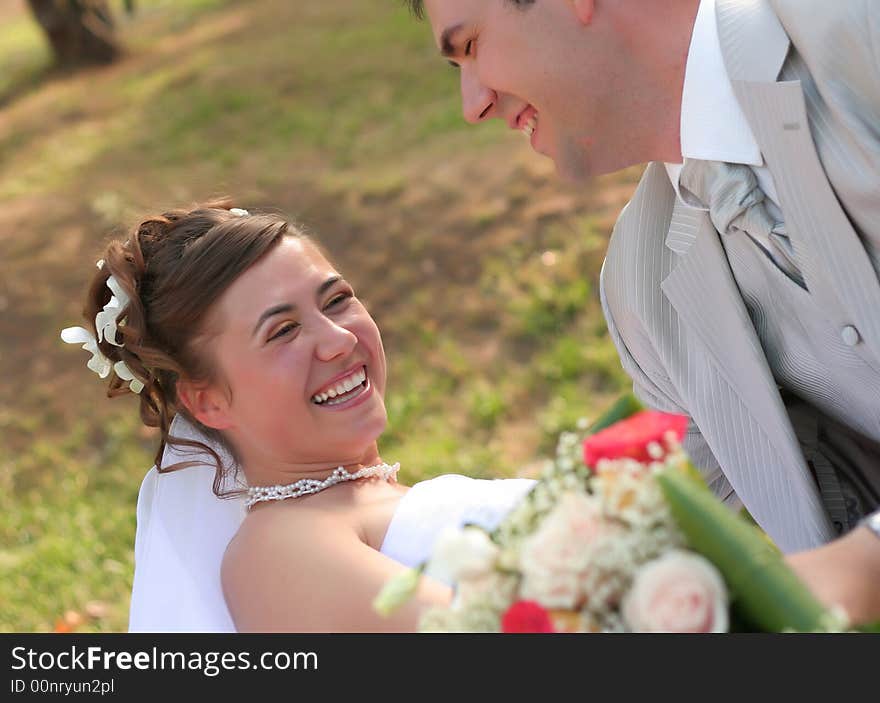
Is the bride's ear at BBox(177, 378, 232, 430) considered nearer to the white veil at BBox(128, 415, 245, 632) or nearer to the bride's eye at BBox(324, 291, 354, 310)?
the white veil at BBox(128, 415, 245, 632)

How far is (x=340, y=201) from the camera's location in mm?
9359

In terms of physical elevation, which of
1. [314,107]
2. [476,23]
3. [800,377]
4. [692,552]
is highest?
[476,23]

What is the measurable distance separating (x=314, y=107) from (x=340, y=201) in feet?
8.63

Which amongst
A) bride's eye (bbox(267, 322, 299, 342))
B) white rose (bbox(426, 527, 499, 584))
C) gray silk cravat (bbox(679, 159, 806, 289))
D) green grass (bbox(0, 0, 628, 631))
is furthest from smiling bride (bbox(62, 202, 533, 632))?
white rose (bbox(426, 527, 499, 584))

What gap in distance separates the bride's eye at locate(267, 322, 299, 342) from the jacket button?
147 cm

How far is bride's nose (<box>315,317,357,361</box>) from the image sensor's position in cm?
317

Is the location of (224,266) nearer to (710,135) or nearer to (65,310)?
(710,135)

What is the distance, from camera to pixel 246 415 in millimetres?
3246

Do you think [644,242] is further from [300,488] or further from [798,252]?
[300,488]

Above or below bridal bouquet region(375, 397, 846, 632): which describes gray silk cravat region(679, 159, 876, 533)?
below

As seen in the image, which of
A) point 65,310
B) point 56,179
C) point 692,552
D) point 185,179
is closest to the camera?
point 692,552

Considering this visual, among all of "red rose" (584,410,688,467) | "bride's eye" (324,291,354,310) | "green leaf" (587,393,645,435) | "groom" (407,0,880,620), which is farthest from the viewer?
"bride's eye" (324,291,354,310)

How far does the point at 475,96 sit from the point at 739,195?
0.86 metres

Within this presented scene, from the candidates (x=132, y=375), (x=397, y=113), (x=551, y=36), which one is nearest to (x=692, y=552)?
(x=551, y=36)
